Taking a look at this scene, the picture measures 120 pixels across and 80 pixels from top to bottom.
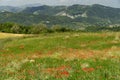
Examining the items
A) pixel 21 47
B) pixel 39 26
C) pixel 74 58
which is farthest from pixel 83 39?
pixel 39 26

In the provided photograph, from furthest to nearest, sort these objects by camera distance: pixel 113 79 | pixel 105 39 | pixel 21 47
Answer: pixel 105 39 → pixel 21 47 → pixel 113 79

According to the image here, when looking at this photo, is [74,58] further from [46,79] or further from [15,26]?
[15,26]

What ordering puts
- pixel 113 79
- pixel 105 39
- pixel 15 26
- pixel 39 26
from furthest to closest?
1. pixel 39 26
2. pixel 15 26
3. pixel 105 39
4. pixel 113 79

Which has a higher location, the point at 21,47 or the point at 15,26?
the point at 21,47

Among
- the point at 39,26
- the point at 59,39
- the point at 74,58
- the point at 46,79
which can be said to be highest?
the point at 46,79

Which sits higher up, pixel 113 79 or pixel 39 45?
pixel 113 79

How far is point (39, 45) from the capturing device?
4841 cm

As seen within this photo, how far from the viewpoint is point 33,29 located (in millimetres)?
179750

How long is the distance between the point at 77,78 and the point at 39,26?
177 metres

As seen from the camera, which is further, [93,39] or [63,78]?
[93,39]

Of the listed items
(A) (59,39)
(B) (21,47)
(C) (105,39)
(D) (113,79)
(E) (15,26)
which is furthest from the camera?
(E) (15,26)

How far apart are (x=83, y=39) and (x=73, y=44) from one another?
4.59 m

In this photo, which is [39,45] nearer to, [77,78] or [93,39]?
[93,39]

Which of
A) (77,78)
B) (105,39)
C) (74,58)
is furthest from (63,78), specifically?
(105,39)
